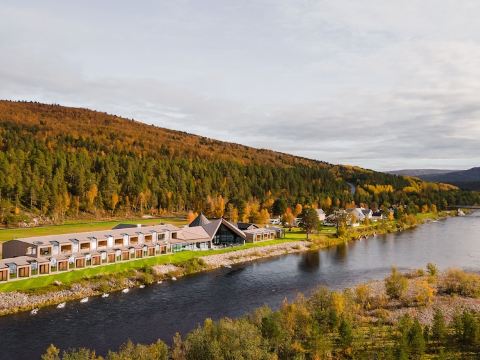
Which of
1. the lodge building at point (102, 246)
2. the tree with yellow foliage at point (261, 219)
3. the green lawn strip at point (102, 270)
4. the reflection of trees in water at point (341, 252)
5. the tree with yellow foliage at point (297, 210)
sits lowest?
the reflection of trees in water at point (341, 252)

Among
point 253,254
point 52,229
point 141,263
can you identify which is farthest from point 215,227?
point 52,229

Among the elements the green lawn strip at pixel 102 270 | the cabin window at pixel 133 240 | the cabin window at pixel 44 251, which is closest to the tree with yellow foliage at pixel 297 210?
the green lawn strip at pixel 102 270

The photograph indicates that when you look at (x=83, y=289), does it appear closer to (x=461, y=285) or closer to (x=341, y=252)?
(x=461, y=285)

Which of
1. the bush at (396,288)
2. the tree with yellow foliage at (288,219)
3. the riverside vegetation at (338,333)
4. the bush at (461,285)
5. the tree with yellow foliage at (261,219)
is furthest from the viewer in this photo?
the tree with yellow foliage at (288,219)

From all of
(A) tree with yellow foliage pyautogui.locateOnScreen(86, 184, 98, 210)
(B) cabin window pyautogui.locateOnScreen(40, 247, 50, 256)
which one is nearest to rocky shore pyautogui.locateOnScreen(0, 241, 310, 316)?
(B) cabin window pyautogui.locateOnScreen(40, 247, 50, 256)

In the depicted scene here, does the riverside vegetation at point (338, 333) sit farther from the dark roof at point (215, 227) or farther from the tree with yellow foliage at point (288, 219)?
the tree with yellow foliage at point (288, 219)

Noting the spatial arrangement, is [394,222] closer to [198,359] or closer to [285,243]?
[285,243]

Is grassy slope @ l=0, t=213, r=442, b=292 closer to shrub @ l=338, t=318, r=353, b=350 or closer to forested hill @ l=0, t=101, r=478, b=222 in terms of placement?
forested hill @ l=0, t=101, r=478, b=222
